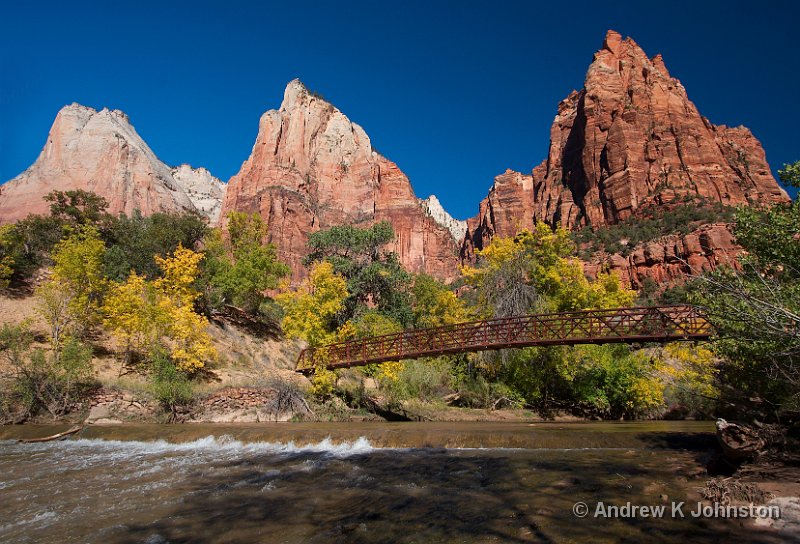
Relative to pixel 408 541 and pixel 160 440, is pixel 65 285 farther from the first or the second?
pixel 408 541

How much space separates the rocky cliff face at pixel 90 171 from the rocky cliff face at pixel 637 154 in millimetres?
82064

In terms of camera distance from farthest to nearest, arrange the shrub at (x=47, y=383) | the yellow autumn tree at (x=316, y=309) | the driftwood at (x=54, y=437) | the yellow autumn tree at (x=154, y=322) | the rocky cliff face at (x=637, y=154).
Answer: the rocky cliff face at (x=637, y=154), the yellow autumn tree at (x=316, y=309), the yellow autumn tree at (x=154, y=322), the shrub at (x=47, y=383), the driftwood at (x=54, y=437)

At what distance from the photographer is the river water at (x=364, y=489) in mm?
4871

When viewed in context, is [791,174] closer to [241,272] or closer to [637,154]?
[241,272]

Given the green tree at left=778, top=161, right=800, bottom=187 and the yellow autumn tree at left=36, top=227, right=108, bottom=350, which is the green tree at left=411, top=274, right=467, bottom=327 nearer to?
the green tree at left=778, top=161, right=800, bottom=187

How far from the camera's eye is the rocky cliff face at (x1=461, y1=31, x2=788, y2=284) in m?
99.9

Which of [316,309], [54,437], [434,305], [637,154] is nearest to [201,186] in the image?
[637,154]

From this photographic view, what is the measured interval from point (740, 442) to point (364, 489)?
568cm

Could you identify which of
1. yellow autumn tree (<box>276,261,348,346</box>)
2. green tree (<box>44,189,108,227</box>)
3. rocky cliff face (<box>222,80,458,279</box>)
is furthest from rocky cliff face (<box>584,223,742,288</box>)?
green tree (<box>44,189,108,227</box>)

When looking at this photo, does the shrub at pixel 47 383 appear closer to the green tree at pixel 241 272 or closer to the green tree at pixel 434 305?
the green tree at pixel 241 272

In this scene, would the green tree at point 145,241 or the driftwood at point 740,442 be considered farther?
the green tree at point 145,241

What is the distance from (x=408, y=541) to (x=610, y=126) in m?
132

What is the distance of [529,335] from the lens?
2211 centimetres

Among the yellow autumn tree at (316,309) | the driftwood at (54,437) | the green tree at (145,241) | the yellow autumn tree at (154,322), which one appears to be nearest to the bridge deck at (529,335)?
the yellow autumn tree at (316,309)
